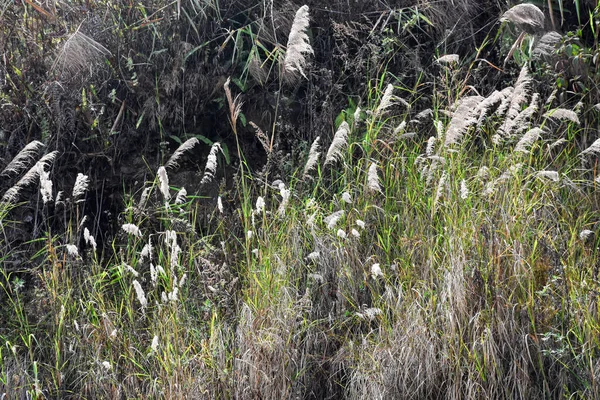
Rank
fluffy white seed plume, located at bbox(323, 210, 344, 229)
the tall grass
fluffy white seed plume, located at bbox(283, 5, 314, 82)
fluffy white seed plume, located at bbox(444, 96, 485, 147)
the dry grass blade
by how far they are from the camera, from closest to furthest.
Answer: the tall grass, fluffy white seed plume, located at bbox(323, 210, 344, 229), fluffy white seed plume, located at bbox(444, 96, 485, 147), fluffy white seed plume, located at bbox(283, 5, 314, 82), the dry grass blade

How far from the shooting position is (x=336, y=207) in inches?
177

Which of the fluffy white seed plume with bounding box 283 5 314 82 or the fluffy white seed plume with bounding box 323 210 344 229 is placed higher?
the fluffy white seed plume with bounding box 283 5 314 82

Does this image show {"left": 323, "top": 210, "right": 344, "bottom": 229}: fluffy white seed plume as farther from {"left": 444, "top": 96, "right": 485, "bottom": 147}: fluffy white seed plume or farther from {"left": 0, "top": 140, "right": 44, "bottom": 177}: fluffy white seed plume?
{"left": 0, "top": 140, "right": 44, "bottom": 177}: fluffy white seed plume

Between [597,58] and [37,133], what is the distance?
11.1 ft

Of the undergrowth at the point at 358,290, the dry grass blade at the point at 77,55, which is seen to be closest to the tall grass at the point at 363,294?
the undergrowth at the point at 358,290

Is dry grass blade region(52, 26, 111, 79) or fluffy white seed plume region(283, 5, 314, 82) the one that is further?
dry grass blade region(52, 26, 111, 79)

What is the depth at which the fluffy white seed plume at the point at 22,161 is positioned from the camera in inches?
169

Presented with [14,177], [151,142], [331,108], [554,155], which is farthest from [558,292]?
[14,177]

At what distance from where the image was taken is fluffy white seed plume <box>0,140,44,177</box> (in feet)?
14.0

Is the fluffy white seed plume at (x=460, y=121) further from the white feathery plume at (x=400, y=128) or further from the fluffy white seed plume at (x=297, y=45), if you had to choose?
the fluffy white seed plume at (x=297, y=45)

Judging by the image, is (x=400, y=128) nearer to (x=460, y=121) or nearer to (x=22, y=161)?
(x=460, y=121)

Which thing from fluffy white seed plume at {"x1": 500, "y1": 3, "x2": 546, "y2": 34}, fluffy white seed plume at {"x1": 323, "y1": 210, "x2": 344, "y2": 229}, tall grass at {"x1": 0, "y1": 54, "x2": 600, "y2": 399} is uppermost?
fluffy white seed plume at {"x1": 500, "y1": 3, "x2": 546, "y2": 34}

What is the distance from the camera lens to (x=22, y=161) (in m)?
4.76

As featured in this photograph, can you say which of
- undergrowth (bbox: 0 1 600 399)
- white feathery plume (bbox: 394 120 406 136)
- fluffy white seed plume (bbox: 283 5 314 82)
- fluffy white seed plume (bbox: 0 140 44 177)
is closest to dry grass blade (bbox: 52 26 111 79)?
fluffy white seed plume (bbox: 0 140 44 177)
